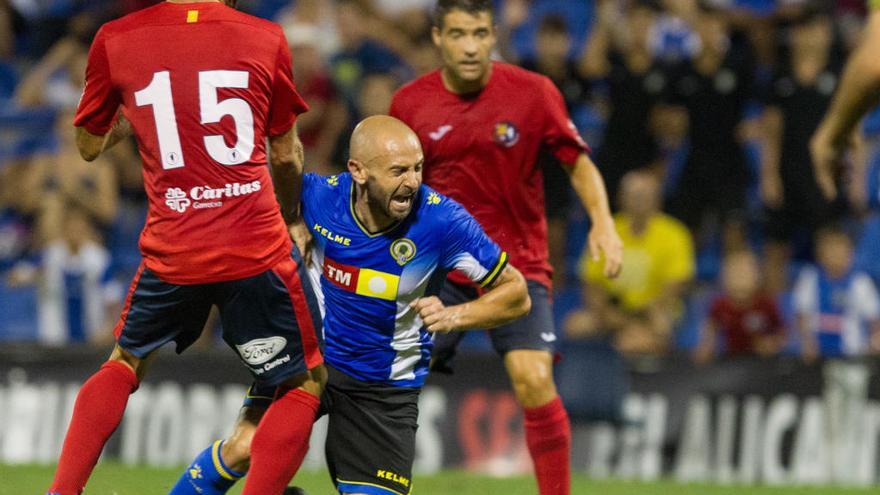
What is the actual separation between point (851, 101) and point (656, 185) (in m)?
7.83

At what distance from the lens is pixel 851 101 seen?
386cm

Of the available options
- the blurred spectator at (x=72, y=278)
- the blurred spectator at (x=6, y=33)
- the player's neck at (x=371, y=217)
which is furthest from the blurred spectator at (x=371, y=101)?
the player's neck at (x=371, y=217)

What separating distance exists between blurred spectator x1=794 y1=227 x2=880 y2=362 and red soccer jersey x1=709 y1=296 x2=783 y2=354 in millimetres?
327

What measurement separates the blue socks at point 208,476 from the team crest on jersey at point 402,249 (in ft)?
3.45

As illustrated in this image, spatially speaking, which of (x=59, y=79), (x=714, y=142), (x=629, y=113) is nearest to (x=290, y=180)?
(x=629, y=113)

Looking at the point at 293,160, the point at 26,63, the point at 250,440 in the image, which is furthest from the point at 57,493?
the point at 26,63

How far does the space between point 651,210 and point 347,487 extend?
6.18m

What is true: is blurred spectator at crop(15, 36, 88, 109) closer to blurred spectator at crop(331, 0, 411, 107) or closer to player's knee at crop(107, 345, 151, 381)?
blurred spectator at crop(331, 0, 411, 107)

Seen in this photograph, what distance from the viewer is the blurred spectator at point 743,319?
11.0 m

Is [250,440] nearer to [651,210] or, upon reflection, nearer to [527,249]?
[527,249]

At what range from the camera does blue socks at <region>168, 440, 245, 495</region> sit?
5703 mm

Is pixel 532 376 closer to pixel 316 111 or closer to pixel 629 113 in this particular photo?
pixel 629 113

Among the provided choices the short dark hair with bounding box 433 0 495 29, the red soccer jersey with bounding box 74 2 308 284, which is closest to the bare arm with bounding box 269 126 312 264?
the red soccer jersey with bounding box 74 2 308 284

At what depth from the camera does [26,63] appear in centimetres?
1409
